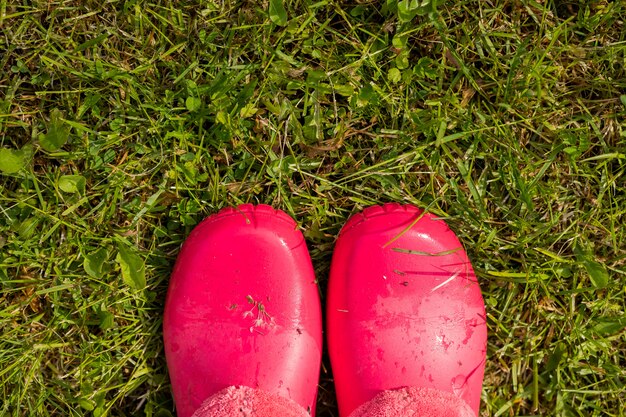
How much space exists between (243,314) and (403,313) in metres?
0.43

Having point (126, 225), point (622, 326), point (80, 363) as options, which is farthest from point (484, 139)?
point (80, 363)

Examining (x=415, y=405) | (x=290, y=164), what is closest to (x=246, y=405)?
(x=415, y=405)

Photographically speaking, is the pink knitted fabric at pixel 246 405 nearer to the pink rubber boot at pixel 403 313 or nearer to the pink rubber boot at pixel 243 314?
the pink rubber boot at pixel 243 314

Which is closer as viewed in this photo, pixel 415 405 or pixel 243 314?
pixel 415 405

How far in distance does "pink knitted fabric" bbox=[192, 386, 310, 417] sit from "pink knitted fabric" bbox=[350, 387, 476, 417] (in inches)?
7.3

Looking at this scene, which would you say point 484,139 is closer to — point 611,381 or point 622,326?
point 622,326

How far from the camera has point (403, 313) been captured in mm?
1740

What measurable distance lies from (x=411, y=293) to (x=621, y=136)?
30.4 inches

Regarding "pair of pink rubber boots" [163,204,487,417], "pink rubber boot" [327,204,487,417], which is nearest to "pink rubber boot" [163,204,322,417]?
"pair of pink rubber boots" [163,204,487,417]

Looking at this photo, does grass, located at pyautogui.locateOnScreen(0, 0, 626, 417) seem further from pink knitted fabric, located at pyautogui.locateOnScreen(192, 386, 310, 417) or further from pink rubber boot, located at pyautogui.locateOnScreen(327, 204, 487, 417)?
pink knitted fabric, located at pyautogui.locateOnScreen(192, 386, 310, 417)

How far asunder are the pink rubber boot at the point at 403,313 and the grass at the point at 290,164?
0.09 m

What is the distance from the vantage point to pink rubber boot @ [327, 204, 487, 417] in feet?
5.65

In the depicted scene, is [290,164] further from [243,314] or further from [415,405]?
[415,405]

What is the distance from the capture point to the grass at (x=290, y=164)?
1.81 metres
